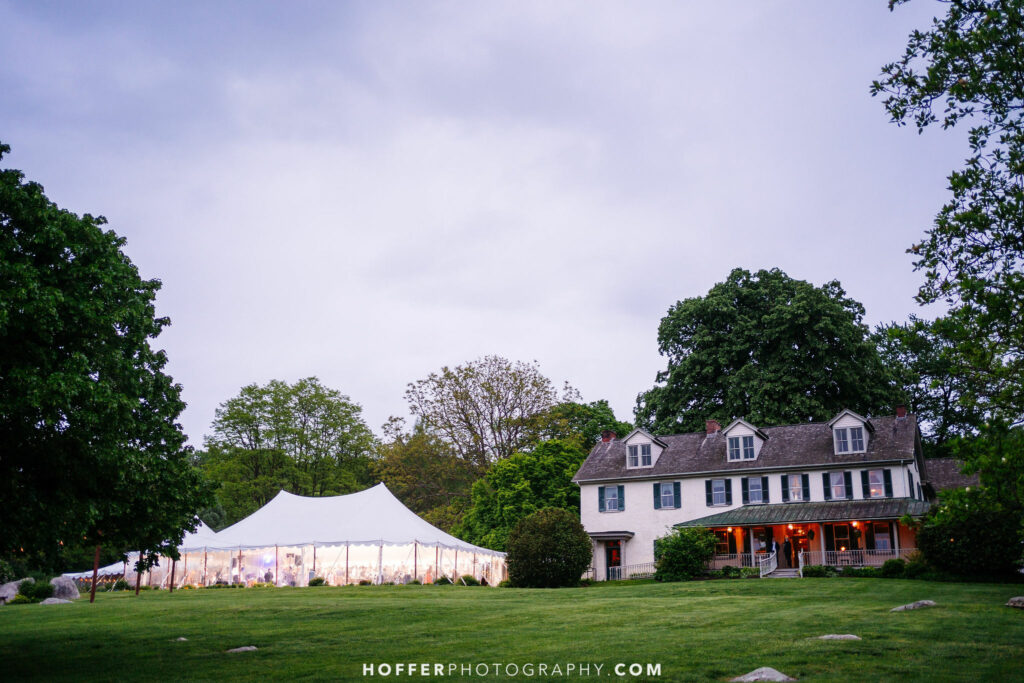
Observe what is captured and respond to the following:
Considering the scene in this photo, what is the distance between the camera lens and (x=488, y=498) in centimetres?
4134

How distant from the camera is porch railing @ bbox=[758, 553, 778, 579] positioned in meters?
30.4

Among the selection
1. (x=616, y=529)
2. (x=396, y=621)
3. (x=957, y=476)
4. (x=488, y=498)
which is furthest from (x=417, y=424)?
(x=396, y=621)

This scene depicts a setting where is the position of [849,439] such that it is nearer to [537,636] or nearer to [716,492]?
[716,492]

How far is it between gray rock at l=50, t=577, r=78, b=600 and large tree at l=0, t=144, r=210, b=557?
51.7 feet

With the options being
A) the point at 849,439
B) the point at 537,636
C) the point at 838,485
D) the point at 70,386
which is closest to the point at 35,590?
the point at 70,386

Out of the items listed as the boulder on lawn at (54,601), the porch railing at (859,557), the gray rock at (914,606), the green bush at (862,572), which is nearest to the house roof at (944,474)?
the porch railing at (859,557)

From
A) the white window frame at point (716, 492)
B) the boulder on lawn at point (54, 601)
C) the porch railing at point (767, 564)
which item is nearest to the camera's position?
the boulder on lawn at point (54, 601)

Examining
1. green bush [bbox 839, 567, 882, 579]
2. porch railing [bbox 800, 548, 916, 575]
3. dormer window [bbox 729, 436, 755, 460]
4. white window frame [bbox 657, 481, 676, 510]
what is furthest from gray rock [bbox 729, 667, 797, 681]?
white window frame [bbox 657, 481, 676, 510]

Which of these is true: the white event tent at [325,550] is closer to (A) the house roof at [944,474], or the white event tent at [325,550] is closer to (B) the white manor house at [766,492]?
(B) the white manor house at [766,492]

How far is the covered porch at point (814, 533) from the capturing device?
30656mm

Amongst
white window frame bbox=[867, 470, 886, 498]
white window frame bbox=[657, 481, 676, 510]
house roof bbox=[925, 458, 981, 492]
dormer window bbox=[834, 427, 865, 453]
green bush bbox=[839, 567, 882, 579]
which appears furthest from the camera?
house roof bbox=[925, 458, 981, 492]

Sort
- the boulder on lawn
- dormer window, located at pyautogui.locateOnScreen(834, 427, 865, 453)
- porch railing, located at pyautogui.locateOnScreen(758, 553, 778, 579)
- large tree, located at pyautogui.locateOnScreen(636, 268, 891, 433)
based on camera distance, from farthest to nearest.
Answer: large tree, located at pyautogui.locateOnScreen(636, 268, 891, 433)
dormer window, located at pyautogui.locateOnScreen(834, 427, 865, 453)
porch railing, located at pyautogui.locateOnScreen(758, 553, 778, 579)
the boulder on lawn

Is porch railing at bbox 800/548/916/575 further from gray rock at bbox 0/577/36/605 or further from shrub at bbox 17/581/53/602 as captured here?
gray rock at bbox 0/577/36/605

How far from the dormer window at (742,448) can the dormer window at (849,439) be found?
3645mm
